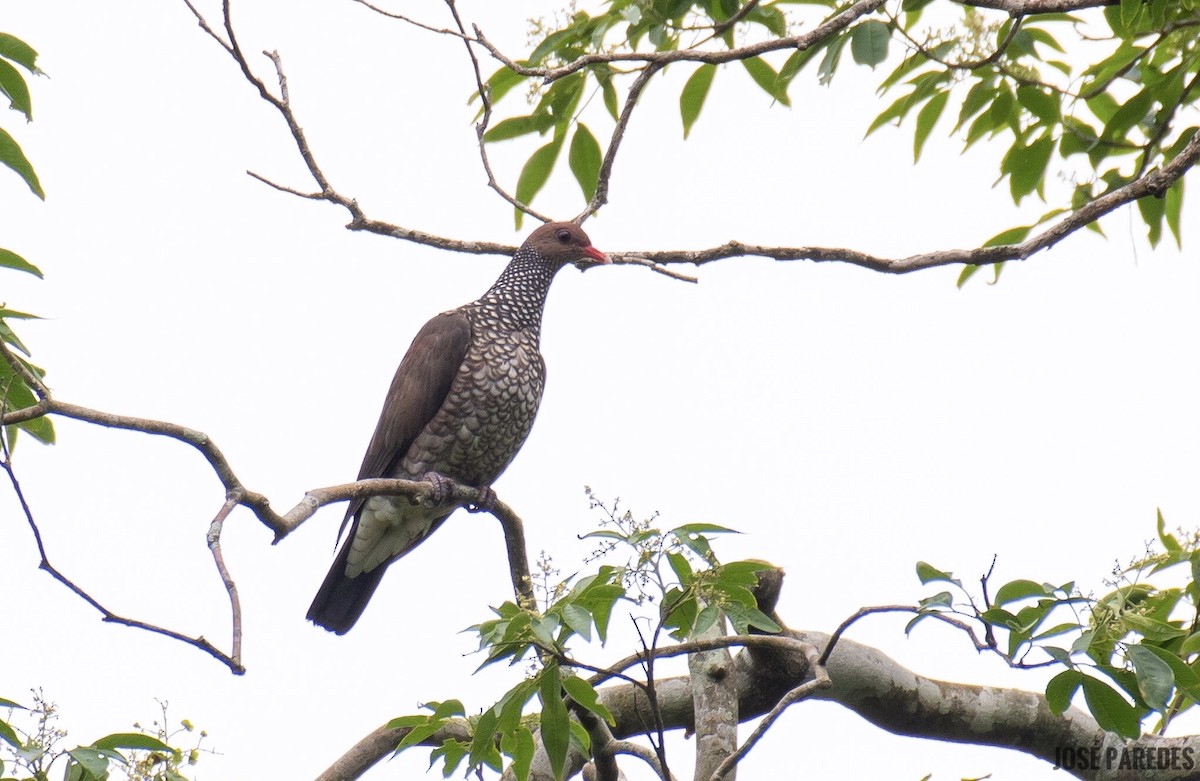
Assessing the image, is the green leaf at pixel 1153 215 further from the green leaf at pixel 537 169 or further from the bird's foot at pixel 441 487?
the bird's foot at pixel 441 487

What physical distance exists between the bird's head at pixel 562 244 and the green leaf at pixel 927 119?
2005mm

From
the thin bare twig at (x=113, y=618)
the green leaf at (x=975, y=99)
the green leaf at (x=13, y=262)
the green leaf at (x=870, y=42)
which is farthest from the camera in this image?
the green leaf at (x=975, y=99)

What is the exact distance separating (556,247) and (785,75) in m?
2.35

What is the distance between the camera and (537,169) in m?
3.28

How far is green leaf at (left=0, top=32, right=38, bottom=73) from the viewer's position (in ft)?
8.00

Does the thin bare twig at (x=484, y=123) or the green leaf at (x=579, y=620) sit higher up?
the thin bare twig at (x=484, y=123)

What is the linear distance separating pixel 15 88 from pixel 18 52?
7 centimetres

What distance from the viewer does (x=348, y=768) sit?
3379 mm

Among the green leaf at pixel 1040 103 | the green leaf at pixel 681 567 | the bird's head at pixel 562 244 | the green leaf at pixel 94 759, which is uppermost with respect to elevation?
the bird's head at pixel 562 244

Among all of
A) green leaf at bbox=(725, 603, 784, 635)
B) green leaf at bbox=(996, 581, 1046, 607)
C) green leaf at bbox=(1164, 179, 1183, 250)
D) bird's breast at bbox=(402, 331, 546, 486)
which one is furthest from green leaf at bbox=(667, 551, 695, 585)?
bird's breast at bbox=(402, 331, 546, 486)

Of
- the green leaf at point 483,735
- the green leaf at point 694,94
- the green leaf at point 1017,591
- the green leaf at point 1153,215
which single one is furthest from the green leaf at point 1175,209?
the green leaf at point 483,735

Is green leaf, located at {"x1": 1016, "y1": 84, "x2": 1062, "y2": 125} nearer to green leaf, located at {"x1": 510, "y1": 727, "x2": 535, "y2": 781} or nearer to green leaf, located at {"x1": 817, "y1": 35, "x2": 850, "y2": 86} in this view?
green leaf, located at {"x1": 817, "y1": 35, "x2": 850, "y2": 86}

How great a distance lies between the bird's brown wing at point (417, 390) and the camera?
4867 millimetres

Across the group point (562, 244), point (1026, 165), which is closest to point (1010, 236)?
point (1026, 165)
